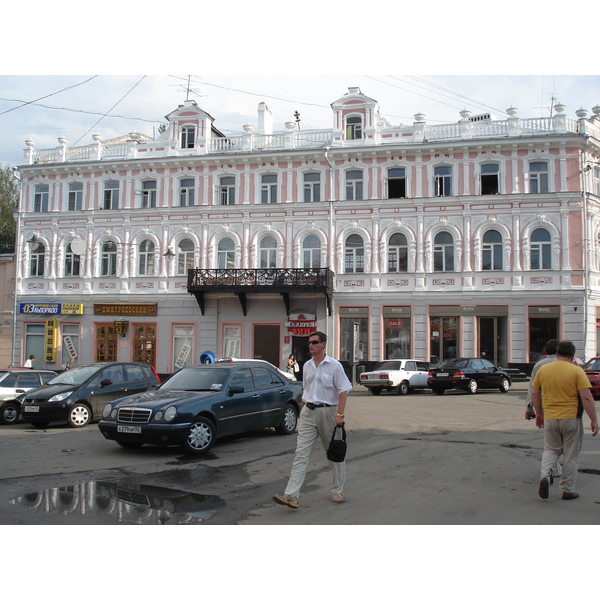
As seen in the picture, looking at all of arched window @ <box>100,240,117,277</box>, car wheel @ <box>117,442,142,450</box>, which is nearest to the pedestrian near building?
car wheel @ <box>117,442,142,450</box>

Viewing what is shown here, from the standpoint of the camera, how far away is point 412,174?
30.9 meters

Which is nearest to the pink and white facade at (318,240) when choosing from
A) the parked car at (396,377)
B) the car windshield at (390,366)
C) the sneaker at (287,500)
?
the parked car at (396,377)

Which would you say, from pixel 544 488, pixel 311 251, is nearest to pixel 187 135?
pixel 311 251

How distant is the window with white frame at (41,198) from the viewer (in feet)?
115

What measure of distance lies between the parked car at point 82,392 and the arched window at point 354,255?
17692mm

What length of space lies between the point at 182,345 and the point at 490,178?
1845cm

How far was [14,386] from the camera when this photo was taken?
15.9 meters

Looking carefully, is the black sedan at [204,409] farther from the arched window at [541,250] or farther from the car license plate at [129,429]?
the arched window at [541,250]

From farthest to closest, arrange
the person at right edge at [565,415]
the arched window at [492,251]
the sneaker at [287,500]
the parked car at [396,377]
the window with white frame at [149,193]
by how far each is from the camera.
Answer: the window with white frame at [149,193], the arched window at [492,251], the parked car at [396,377], the person at right edge at [565,415], the sneaker at [287,500]

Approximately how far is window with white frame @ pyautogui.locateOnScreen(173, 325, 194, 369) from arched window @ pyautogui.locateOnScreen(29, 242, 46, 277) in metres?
9.19

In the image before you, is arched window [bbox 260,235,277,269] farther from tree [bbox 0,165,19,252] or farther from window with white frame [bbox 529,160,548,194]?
tree [bbox 0,165,19,252]

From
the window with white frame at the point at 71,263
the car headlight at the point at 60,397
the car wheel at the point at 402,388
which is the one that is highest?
the window with white frame at the point at 71,263

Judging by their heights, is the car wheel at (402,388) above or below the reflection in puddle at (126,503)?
below

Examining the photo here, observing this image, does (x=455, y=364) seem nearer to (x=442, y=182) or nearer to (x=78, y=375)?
(x=442, y=182)
